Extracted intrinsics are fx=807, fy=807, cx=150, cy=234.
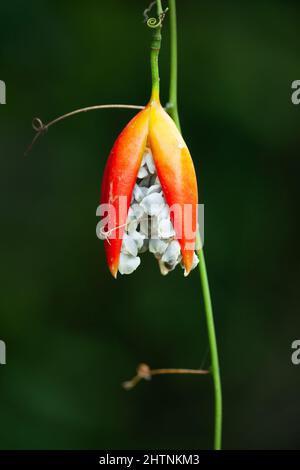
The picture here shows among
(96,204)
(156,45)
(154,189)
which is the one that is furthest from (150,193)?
(96,204)

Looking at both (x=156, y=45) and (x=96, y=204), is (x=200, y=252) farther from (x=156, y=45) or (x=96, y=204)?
(x=96, y=204)

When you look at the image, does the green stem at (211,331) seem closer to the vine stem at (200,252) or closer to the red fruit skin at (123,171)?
the vine stem at (200,252)

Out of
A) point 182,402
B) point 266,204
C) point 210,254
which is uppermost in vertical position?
point 266,204

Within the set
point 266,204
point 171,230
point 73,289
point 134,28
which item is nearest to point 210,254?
point 266,204

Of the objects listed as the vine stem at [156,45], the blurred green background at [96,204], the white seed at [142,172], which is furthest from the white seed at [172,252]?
the blurred green background at [96,204]

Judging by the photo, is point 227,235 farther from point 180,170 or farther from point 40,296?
point 180,170

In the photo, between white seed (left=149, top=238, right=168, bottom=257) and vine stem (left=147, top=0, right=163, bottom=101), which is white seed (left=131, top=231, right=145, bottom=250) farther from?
vine stem (left=147, top=0, right=163, bottom=101)

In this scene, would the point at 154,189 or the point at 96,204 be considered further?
the point at 96,204
